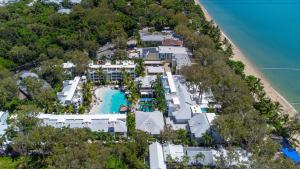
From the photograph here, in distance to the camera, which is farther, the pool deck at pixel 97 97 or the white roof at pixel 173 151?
the pool deck at pixel 97 97

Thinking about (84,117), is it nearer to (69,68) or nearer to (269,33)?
(69,68)

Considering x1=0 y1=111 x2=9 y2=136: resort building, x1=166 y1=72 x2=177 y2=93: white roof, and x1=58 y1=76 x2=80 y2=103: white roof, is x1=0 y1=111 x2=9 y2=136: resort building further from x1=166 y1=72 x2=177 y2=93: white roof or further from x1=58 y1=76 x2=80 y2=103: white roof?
x1=166 y1=72 x2=177 y2=93: white roof

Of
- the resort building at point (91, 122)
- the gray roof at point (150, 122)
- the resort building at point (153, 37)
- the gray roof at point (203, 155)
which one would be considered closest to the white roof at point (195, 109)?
the gray roof at point (150, 122)

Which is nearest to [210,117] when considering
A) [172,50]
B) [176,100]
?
[176,100]

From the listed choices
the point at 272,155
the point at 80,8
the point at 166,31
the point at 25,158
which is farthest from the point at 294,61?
the point at 25,158

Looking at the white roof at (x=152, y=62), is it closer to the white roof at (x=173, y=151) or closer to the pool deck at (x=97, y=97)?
the pool deck at (x=97, y=97)

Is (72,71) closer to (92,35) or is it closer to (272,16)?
(92,35)

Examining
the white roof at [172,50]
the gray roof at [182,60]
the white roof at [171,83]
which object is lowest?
the white roof at [171,83]
